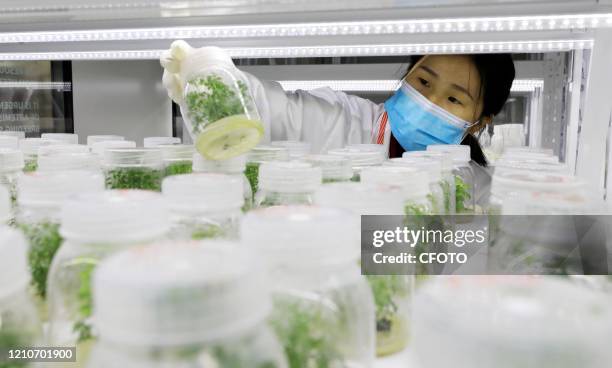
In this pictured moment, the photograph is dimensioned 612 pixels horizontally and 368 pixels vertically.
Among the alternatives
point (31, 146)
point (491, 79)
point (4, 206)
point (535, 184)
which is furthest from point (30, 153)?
point (491, 79)

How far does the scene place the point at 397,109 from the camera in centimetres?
182

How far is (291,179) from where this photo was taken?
31.7 inches

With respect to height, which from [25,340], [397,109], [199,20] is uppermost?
[199,20]

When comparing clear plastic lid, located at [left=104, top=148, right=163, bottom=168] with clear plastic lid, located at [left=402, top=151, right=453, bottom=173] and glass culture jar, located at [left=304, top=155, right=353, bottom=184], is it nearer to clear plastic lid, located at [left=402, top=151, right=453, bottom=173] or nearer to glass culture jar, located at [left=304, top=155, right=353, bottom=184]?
glass culture jar, located at [left=304, top=155, right=353, bottom=184]

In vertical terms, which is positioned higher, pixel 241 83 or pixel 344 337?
pixel 241 83

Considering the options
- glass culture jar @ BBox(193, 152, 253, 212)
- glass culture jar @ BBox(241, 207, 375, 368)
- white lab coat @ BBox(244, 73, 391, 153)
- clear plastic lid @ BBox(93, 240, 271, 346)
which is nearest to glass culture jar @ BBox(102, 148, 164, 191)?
glass culture jar @ BBox(193, 152, 253, 212)

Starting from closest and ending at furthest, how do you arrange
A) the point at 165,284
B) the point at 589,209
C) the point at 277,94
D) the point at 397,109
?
the point at 165,284
the point at 589,209
the point at 397,109
the point at 277,94

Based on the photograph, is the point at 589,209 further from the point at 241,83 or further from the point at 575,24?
the point at 241,83

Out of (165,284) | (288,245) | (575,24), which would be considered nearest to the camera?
(165,284)

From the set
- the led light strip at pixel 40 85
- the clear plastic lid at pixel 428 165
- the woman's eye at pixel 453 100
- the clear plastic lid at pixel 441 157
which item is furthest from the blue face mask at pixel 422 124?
the led light strip at pixel 40 85

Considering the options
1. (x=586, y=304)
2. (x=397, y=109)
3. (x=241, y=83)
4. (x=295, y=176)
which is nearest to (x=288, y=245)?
(x=586, y=304)

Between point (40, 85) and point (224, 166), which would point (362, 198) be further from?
point (40, 85)

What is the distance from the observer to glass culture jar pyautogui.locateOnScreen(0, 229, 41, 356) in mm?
486

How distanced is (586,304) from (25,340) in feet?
1.79
